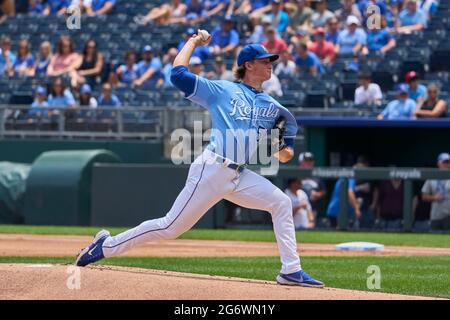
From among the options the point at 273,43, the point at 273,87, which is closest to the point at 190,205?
the point at 273,87

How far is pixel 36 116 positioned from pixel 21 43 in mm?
3580

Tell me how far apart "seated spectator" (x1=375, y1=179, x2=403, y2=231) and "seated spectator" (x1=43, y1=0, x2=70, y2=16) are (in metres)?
10.5

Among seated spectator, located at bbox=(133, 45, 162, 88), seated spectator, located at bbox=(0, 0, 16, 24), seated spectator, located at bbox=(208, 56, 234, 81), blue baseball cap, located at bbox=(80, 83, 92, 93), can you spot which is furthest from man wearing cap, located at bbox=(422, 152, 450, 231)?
seated spectator, located at bbox=(0, 0, 16, 24)

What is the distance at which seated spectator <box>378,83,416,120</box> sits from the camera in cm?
1725

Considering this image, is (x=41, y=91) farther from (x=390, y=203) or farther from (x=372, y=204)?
(x=390, y=203)

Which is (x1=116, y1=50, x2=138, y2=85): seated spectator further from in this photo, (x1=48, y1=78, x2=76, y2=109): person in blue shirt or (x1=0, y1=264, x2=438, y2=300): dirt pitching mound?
(x1=0, y1=264, x2=438, y2=300): dirt pitching mound

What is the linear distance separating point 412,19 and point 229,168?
40.5 feet

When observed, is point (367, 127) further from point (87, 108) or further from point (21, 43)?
point (21, 43)

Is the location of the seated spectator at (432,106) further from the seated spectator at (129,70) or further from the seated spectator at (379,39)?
the seated spectator at (129,70)

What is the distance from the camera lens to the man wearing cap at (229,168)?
8.09 metres

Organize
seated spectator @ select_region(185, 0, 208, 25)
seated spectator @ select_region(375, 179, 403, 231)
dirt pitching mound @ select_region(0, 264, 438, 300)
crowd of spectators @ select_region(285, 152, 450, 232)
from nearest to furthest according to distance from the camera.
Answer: dirt pitching mound @ select_region(0, 264, 438, 300) → crowd of spectators @ select_region(285, 152, 450, 232) → seated spectator @ select_region(375, 179, 403, 231) → seated spectator @ select_region(185, 0, 208, 25)

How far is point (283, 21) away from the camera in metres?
20.9

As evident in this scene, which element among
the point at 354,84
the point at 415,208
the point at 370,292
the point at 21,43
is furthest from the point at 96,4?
the point at 370,292

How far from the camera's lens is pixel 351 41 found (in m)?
19.7
